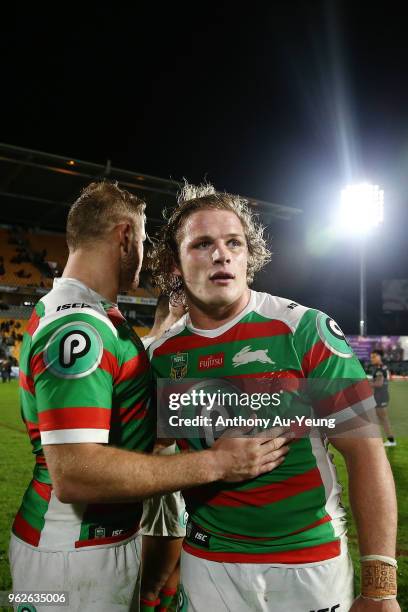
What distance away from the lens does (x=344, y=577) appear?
177 centimetres

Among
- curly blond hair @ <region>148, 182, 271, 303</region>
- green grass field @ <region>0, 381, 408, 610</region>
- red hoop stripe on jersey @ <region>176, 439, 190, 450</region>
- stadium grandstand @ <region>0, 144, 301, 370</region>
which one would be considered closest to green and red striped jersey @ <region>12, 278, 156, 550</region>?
red hoop stripe on jersey @ <region>176, 439, 190, 450</region>

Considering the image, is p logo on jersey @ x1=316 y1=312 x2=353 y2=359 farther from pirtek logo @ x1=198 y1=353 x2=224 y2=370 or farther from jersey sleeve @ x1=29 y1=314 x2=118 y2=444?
jersey sleeve @ x1=29 y1=314 x2=118 y2=444

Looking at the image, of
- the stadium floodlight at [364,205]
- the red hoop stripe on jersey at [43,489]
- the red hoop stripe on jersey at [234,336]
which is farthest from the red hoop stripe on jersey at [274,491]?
the stadium floodlight at [364,205]

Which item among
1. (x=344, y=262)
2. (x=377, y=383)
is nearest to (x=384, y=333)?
(x=344, y=262)

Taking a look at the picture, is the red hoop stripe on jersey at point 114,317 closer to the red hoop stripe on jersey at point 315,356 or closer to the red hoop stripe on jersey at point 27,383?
the red hoop stripe on jersey at point 27,383

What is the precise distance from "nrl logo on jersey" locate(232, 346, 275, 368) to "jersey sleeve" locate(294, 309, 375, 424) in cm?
12

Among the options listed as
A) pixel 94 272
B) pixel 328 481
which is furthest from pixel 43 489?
pixel 328 481

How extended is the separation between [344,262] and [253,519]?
117 feet

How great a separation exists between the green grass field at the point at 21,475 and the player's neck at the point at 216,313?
107 inches

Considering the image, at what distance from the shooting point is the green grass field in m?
4.22

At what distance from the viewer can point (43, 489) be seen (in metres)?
1.91

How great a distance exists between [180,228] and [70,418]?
1060 mm

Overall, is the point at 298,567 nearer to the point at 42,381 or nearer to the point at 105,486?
the point at 105,486

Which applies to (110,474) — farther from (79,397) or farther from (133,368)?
(133,368)
